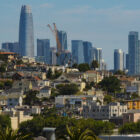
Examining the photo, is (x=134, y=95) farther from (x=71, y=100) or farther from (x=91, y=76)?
(x=71, y=100)

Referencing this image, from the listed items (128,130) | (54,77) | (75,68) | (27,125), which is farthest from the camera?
(75,68)

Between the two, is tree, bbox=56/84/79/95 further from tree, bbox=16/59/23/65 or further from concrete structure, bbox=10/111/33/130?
tree, bbox=16/59/23/65

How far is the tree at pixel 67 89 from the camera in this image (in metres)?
128

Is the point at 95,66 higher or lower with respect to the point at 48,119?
higher

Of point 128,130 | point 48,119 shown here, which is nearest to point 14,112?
point 48,119

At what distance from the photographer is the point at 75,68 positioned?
158 metres

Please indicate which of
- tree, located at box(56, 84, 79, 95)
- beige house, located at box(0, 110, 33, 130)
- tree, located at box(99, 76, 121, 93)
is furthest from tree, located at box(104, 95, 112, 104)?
beige house, located at box(0, 110, 33, 130)

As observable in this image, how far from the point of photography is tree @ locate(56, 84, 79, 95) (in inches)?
5039

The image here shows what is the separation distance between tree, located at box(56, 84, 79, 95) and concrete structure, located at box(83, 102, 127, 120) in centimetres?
1451

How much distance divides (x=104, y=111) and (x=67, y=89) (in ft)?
59.0

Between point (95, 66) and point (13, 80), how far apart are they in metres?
29.6

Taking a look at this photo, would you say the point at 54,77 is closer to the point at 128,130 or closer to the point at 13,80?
the point at 13,80

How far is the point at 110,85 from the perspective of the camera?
135500mm

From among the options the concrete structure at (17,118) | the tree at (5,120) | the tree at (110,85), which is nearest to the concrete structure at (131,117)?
the concrete structure at (17,118)
